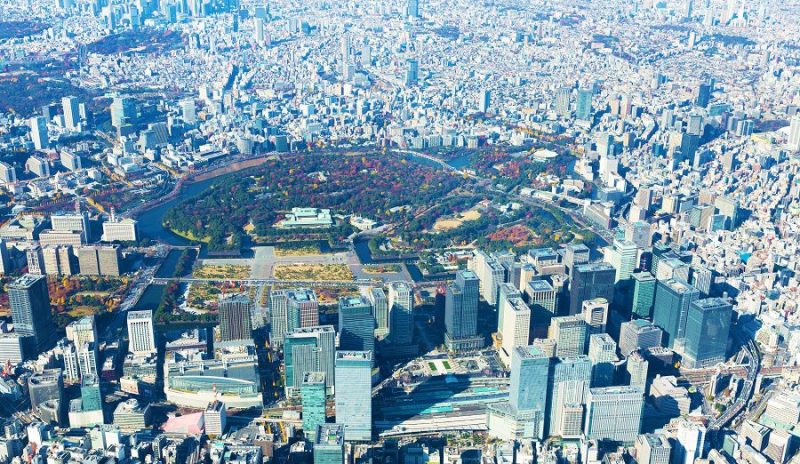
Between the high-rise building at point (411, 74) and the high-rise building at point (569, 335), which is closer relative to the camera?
the high-rise building at point (569, 335)

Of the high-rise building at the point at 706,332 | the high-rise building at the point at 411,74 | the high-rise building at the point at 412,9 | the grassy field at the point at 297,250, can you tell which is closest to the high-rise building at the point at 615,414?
the high-rise building at the point at 706,332

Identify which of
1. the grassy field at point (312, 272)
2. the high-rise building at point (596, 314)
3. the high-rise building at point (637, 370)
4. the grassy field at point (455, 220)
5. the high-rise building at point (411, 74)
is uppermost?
the high-rise building at point (411, 74)

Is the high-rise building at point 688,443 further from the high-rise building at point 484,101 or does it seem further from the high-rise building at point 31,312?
the high-rise building at point 484,101

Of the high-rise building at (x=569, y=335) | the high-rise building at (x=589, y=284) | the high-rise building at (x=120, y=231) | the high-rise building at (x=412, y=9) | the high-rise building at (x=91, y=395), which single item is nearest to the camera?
the high-rise building at (x=91, y=395)

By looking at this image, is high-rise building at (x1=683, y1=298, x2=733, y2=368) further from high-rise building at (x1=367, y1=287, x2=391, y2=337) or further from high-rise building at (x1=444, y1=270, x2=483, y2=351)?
high-rise building at (x1=367, y1=287, x2=391, y2=337)

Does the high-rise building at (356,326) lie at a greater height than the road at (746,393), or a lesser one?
greater

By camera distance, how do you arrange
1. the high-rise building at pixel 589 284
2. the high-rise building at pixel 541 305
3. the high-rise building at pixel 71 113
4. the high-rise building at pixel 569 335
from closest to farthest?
the high-rise building at pixel 569 335, the high-rise building at pixel 541 305, the high-rise building at pixel 589 284, the high-rise building at pixel 71 113

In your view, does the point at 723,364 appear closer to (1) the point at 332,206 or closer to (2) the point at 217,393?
(2) the point at 217,393

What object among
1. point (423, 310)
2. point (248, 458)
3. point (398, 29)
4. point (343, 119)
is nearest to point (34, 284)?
point (248, 458)
